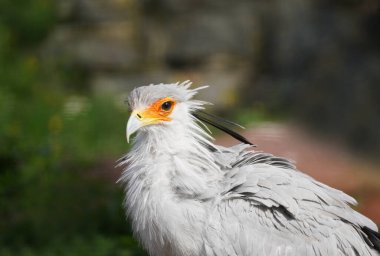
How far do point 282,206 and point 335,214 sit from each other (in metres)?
0.31

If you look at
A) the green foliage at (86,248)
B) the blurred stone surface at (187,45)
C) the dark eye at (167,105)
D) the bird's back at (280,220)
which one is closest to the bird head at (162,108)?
the dark eye at (167,105)

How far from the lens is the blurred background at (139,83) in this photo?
7.88 m

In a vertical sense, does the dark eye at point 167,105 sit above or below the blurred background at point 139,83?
above

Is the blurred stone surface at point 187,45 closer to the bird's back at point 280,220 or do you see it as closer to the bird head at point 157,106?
the bird head at point 157,106

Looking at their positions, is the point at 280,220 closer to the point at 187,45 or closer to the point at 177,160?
the point at 177,160

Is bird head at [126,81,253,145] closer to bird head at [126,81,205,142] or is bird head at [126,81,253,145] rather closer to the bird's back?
bird head at [126,81,205,142]

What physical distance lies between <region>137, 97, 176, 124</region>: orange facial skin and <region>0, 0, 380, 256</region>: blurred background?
242 cm

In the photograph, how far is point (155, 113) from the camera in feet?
15.5

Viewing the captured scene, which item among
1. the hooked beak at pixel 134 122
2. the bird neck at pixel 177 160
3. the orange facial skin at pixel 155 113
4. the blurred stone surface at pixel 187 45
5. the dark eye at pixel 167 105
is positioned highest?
the dark eye at pixel 167 105

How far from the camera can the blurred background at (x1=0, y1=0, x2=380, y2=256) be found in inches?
310

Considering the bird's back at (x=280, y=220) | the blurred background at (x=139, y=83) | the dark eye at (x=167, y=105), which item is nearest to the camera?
the bird's back at (x=280, y=220)

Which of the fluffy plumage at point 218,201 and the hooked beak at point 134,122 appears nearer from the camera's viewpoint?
the fluffy plumage at point 218,201

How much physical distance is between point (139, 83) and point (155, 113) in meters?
7.25

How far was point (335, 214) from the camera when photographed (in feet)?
14.9
